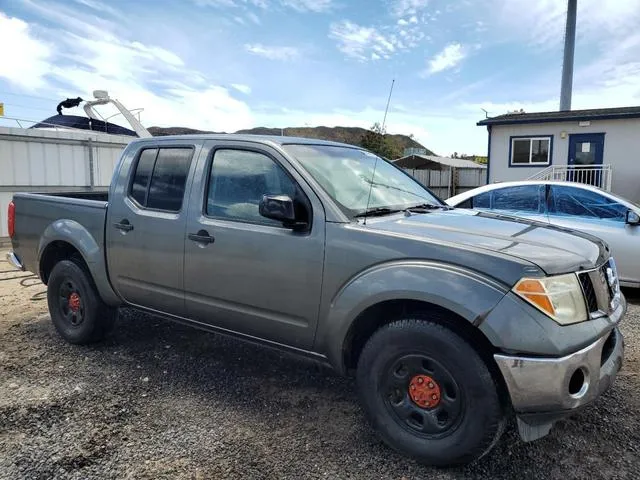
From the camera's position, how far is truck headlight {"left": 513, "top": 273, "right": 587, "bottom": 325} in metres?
2.42

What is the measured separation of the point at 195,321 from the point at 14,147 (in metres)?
9.11

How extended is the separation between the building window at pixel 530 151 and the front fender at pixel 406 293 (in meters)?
16.6

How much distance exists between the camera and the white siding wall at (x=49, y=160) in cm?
1046

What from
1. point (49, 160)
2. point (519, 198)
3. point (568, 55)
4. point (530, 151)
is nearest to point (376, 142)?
point (568, 55)

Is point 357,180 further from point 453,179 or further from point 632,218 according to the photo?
point 453,179

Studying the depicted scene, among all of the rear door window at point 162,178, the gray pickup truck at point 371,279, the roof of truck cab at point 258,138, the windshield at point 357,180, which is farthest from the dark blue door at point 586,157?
the rear door window at point 162,178

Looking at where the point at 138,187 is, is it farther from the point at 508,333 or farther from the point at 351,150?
the point at 508,333

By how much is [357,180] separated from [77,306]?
2.90 meters

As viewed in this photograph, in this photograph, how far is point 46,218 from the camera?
473cm

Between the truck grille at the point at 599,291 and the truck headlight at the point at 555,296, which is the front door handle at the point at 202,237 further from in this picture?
the truck grille at the point at 599,291

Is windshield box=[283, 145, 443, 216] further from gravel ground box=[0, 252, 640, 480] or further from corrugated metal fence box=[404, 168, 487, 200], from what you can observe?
corrugated metal fence box=[404, 168, 487, 200]

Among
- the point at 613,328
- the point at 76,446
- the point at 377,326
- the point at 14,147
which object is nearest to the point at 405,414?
the point at 377,326

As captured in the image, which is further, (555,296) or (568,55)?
(568,55)

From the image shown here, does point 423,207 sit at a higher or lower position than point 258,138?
lower
